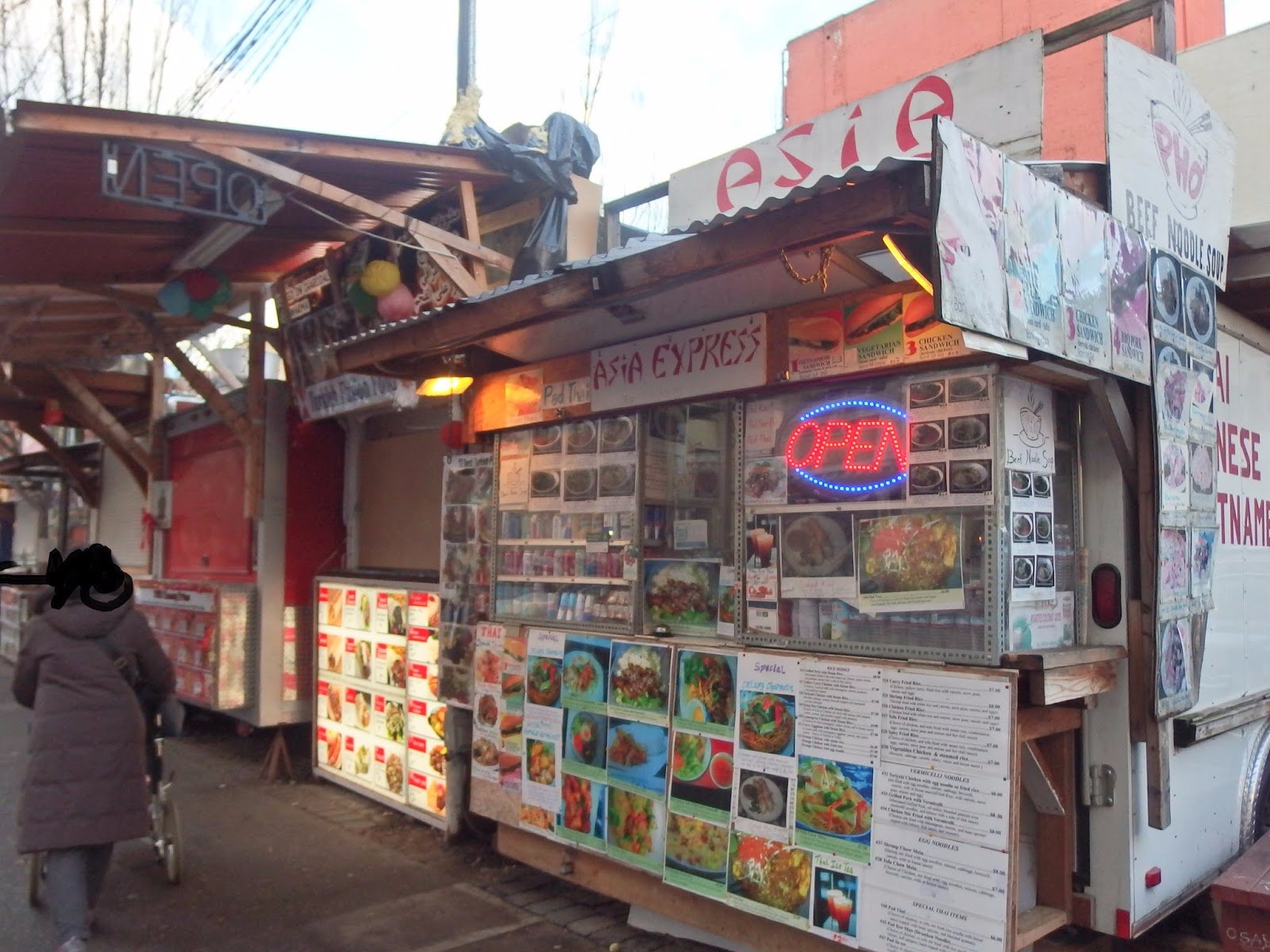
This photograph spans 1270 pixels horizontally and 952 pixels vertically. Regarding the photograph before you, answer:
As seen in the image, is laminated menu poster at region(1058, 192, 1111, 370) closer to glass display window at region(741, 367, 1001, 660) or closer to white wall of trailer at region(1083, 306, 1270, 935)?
glass display window at region(741, 367, 1001, 660)

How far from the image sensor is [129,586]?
0.91m

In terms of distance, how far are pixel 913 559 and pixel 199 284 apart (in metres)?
6.32

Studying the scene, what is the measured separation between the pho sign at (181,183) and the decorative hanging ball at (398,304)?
50.9 inches

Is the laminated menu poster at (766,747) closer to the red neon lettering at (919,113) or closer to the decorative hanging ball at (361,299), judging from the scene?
the red neon lettering at (919,113)

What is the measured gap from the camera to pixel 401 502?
316 inches

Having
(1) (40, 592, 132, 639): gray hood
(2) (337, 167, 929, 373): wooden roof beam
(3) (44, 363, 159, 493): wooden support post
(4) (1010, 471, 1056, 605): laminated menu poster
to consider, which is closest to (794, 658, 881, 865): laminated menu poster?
(4) (1010, 471, 1056, 605): laminated menu poster

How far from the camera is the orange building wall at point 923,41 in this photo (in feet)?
29.9

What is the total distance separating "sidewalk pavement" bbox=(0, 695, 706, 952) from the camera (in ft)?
15.8

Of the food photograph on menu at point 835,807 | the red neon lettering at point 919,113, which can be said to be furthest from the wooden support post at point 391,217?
the food photograph on menu at point 835,807

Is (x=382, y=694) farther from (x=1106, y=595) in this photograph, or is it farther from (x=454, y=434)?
(x=1106, y=595)

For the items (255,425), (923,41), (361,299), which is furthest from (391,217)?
(923,41)

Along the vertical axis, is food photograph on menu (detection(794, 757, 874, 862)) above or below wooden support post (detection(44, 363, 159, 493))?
below

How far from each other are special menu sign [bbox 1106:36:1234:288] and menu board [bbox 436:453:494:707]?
3749 mm

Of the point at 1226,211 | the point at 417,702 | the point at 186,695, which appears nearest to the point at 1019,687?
the point at 1226,211
